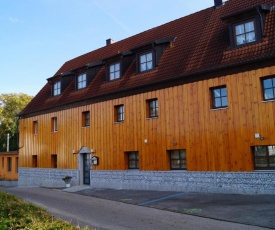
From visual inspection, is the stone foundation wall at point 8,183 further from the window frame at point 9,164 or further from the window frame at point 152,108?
the window frame at point 152,108

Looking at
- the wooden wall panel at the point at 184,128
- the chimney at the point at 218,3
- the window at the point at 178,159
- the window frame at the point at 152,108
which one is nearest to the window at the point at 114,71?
the wooden wall panel at the point at 184,128

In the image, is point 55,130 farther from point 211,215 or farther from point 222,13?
point 211,215

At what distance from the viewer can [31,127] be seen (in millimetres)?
25438

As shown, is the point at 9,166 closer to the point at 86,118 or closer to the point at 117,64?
the point at 86,118

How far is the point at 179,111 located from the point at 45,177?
13.0 m

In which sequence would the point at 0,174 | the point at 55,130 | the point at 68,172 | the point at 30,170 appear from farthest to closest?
the point at 0,174, the point at 30,170, the point at 55,130, the point at 68,172

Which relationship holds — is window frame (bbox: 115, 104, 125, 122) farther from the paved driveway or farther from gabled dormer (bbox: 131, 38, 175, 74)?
the paved driveway

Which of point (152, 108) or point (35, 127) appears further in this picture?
point (35, 127)

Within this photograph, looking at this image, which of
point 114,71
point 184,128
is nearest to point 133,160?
point 184,128

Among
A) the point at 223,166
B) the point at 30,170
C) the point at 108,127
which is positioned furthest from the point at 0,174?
the point at 223,166

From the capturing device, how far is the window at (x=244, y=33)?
13969 mm

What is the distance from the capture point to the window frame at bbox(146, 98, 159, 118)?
55.1 feet

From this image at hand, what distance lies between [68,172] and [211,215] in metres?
13.9

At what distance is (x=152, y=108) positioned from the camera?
1708 cm
